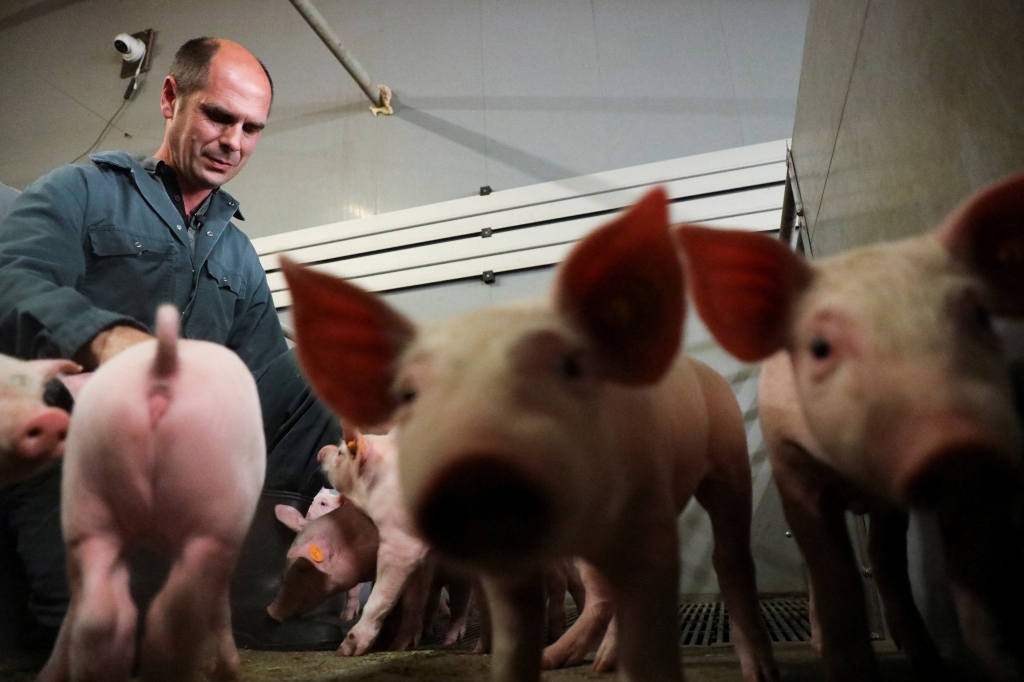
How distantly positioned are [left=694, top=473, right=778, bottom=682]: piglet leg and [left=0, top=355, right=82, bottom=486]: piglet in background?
111cm

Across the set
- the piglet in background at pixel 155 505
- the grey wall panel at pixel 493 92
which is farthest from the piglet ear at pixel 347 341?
the grey wall panel at pixel 493 92

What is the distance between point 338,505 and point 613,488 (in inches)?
54.8

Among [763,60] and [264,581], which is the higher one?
[763,60]

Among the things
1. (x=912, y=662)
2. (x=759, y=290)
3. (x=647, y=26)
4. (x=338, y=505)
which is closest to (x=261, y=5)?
(x=647, y=26)

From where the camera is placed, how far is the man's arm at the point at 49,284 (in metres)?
0.79

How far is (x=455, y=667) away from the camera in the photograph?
1.29 metres

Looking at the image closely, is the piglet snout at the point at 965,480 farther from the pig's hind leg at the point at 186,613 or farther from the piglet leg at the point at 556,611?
the piglet leg at the point at 556,611

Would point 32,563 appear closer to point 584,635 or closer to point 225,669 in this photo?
point 225,669

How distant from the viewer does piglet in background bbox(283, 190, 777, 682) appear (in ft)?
1.85

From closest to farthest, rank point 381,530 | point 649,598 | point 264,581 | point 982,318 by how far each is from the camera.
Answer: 1. point 982,318
2. point 649,598
3. point 264,581
4. point 381,530

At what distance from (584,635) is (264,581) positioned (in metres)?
Result: 0.70

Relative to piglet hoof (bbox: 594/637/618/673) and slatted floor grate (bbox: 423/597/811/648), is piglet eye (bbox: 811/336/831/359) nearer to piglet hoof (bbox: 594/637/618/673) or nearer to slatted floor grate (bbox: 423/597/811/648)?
piglet hoof (bbox: 594/637/618/673)

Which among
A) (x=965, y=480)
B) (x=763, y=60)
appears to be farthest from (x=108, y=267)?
(x=763, y=60)

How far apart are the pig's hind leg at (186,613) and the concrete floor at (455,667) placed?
1.10 feet
